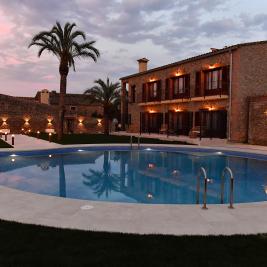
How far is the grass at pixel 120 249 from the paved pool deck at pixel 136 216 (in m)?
0.33

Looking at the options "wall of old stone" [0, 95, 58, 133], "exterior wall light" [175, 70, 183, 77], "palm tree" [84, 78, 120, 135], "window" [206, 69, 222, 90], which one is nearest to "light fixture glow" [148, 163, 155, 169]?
"window" [206, 69, 222, 90]

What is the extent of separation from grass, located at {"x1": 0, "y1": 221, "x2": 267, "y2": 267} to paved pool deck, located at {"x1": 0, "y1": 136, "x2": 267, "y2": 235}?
13.0 inches

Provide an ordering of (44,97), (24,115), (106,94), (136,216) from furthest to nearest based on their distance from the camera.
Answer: (44,97), (24,115), (106,94), (136,216)

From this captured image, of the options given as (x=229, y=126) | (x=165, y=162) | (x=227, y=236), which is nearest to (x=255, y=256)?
(x=227, y=236)

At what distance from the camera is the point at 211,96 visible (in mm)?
25641

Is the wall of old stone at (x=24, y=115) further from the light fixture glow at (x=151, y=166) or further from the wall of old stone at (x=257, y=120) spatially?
the wall of old stone at (x=257, y=120)

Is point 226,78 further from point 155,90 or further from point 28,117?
point 28,117

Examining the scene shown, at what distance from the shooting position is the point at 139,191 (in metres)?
10.2

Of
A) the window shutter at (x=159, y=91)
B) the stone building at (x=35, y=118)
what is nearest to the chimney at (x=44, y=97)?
the stone building at (x=35, y=118)

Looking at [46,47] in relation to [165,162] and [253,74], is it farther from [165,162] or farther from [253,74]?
[253,74]

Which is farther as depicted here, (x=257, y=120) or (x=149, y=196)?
(x=257, y=120)

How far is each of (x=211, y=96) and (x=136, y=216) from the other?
21096 millimetres

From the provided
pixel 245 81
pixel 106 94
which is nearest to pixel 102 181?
pixel 245 81

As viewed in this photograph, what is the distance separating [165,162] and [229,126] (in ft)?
31.2
